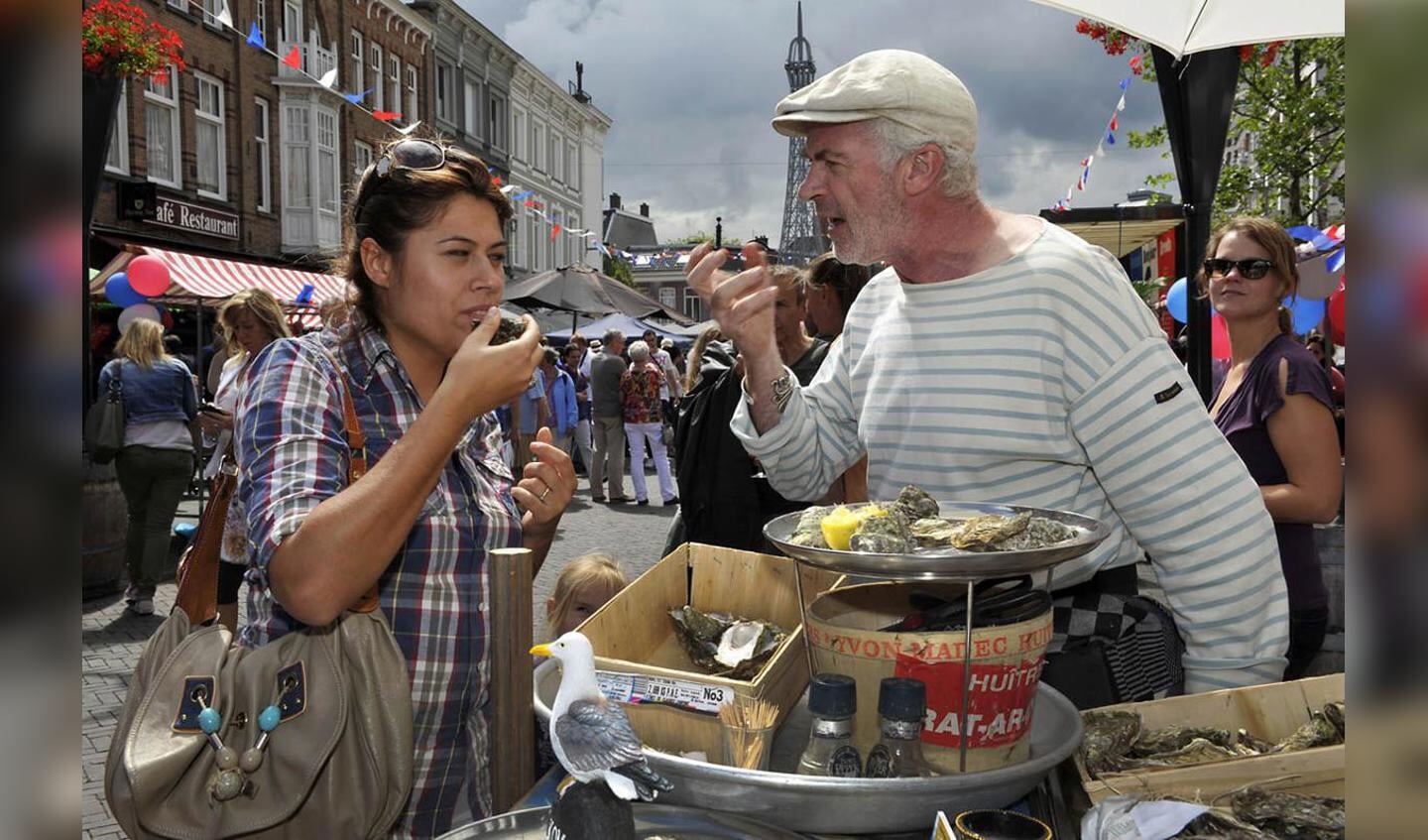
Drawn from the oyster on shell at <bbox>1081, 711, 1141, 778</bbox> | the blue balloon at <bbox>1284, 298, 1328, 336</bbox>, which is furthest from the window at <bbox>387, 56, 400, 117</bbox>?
the oyster on shell at <bbox>1081, 711, 1141, 778</bbox>

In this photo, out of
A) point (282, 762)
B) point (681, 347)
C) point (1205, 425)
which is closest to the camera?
point (282, 762)

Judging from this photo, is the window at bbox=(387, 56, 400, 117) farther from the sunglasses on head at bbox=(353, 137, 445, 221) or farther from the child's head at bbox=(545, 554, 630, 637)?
the sunglasses on head at bbox=(353, 137, 445, 221)

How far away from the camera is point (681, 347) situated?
2745 cm

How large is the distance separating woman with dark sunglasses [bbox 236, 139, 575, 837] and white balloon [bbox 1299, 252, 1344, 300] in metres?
6.67

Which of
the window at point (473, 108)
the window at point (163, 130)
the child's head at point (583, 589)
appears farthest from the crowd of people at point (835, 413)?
the window at point (473, 108)

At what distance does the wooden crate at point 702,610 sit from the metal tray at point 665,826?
4.7 inches

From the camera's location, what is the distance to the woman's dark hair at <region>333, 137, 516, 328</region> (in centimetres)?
192

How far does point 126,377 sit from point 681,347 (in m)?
20.5

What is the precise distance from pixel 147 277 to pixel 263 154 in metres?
14.1

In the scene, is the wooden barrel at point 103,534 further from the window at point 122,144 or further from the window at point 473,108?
the window at point 473,108
